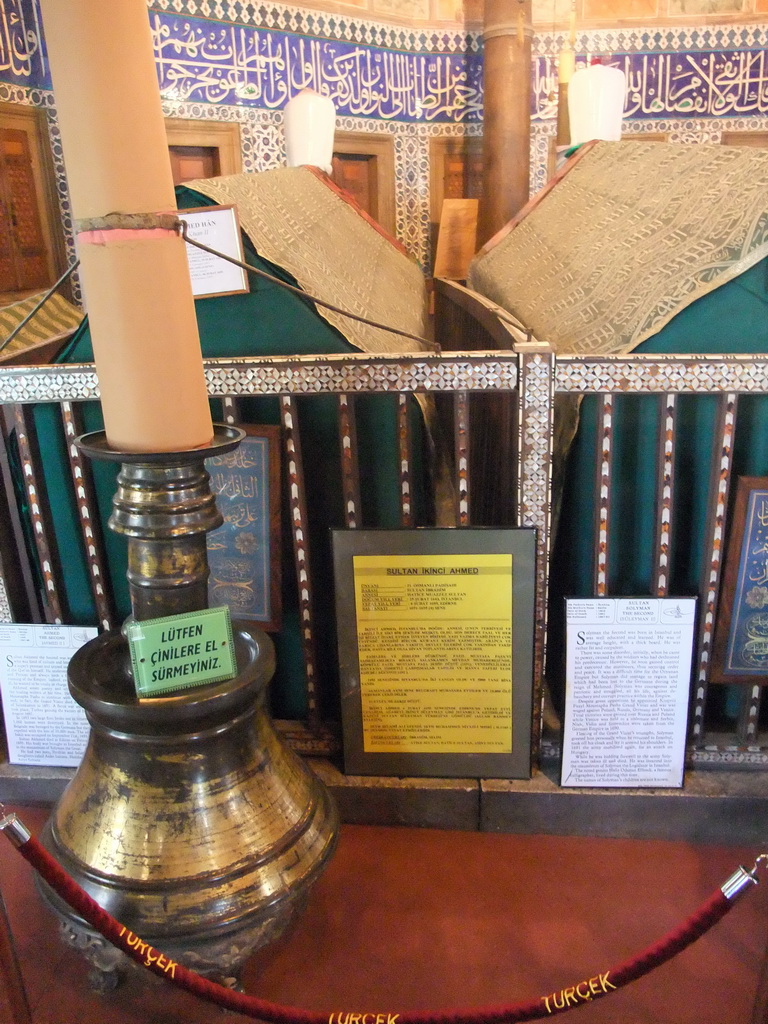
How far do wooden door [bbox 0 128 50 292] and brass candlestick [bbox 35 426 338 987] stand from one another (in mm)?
3652

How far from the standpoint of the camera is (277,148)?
5.17 m

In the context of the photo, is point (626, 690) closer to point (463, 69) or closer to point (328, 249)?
point (328, 249)

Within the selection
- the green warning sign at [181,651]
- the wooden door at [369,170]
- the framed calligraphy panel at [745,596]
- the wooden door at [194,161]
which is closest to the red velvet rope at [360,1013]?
the green warning sign at [181,651]

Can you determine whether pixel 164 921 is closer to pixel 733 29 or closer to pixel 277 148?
pixel 277 148

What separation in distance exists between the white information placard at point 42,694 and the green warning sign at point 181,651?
0.64 m

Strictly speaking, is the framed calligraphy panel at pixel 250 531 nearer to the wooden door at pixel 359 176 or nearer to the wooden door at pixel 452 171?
the wooden door at pixel 359 176

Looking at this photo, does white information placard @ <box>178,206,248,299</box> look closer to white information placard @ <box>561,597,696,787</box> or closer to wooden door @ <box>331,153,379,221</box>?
white information placard @ <box>561,597,696,787</box>

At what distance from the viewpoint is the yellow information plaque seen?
4.42 ft

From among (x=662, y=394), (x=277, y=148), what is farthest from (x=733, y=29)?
(x=662, y=394)

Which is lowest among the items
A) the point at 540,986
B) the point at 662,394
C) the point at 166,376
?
the point at 540,986

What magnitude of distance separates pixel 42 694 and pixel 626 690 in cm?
113

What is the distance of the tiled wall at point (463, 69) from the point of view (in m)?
5.22

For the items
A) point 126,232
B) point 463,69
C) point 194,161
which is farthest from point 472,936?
point 463,69

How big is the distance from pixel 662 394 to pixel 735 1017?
3.08 feet
